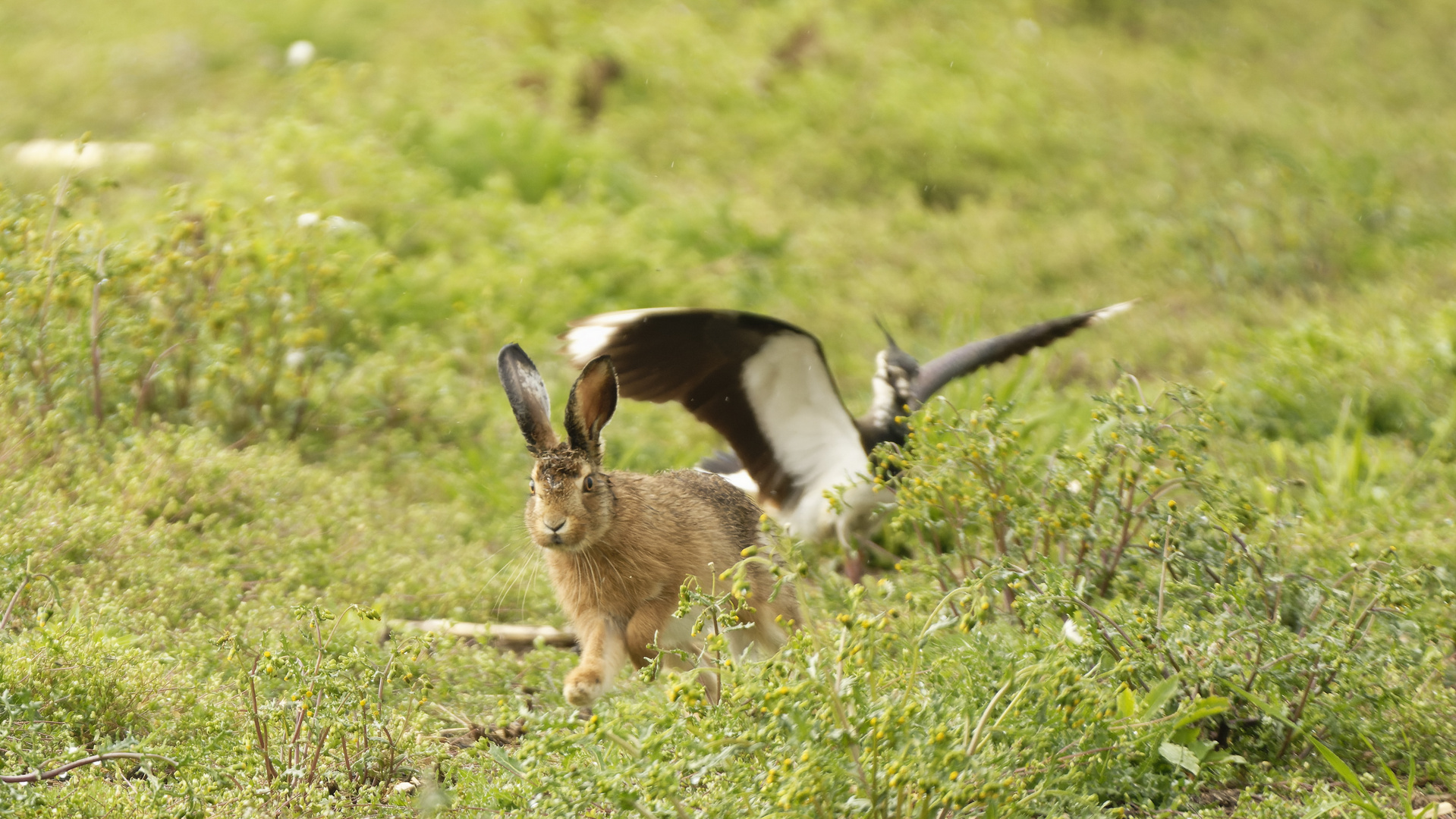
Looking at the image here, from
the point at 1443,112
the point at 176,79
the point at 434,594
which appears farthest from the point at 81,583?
the point at 1443,112

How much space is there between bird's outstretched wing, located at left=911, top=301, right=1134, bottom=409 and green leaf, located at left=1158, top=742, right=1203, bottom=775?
2.20 m

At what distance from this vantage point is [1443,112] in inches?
409

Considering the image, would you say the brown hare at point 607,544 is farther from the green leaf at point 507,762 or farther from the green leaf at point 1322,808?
the green leaf at point 1322,808

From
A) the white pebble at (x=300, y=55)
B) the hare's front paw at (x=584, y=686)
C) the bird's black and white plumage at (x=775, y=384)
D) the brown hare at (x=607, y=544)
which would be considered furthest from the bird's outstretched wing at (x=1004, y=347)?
the white pebble at (x=300, y=55)

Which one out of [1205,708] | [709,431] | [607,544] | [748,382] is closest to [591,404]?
[607,544]

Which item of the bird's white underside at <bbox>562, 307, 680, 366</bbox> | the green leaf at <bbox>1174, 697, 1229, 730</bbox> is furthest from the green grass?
the bird's white underside at <bbox>562, 307, 680, 366</bbox>

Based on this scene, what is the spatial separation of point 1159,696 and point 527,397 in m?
1.88

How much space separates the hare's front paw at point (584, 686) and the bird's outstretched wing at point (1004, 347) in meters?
2.12

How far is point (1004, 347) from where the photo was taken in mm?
5191

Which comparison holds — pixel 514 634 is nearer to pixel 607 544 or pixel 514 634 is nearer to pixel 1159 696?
pixel 607 544

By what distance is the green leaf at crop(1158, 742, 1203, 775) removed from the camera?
300 centimetres

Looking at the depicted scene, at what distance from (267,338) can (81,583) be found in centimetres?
177

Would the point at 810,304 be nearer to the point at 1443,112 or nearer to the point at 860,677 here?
the point at 860,677

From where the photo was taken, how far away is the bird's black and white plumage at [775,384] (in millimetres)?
4453
